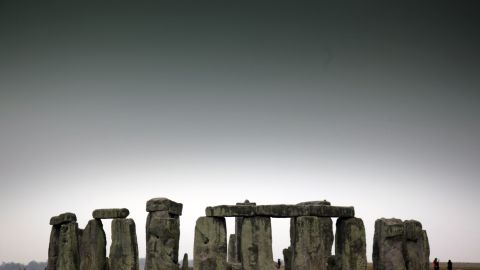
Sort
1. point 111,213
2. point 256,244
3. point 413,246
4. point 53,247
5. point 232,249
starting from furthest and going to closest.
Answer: point 232,249 < point 53,247 < point 413,246 < point 111,213 < point 256,244

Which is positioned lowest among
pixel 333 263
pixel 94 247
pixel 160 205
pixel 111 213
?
pixel 333 263

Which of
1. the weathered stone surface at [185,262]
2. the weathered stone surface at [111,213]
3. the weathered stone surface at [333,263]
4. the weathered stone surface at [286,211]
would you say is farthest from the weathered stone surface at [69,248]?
the weathered stone surface at [333,263]

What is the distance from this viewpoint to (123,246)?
13.2 metres

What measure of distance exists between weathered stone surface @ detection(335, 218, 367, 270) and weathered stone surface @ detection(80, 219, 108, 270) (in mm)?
5552

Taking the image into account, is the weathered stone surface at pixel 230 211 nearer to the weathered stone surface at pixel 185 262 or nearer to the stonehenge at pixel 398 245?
the weathered stone surface at pixel 185 262

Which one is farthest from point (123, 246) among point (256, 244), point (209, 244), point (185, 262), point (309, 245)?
point (309, 245)

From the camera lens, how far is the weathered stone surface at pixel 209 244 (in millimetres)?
13016

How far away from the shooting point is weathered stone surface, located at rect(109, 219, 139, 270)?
13164mm

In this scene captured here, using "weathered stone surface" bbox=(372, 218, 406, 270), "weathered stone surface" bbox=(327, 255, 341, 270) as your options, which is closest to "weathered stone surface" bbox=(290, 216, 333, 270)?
"weathered stone surface" bbox=(327, 255, 341, 270)

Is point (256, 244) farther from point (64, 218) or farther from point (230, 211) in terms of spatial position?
point (64, 218)

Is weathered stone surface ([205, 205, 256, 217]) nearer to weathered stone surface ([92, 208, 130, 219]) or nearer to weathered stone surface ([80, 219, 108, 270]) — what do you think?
weathered stone surface ([92, 208, 130, 219])

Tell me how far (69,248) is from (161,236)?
2.86m

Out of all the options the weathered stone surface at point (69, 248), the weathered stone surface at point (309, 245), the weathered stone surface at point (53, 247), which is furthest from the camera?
the weathered stone surface at point (53, 247)

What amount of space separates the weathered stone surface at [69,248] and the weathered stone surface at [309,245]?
5443mm
